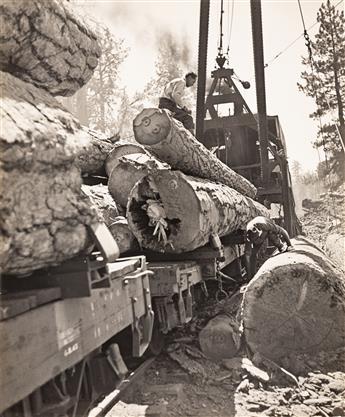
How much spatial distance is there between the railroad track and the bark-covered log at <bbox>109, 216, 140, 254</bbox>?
115 cm

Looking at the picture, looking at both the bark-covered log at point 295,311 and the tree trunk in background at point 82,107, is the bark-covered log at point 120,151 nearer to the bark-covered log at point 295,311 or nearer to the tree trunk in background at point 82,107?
the bark-covered log at point 295,311

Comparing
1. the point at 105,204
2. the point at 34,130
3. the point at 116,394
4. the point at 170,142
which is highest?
the point at 170,142

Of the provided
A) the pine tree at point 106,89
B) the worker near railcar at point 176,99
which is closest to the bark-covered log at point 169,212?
the worker near railcar at point 176,99

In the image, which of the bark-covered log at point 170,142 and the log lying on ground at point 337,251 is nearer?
the bark-covered log at point 170,142

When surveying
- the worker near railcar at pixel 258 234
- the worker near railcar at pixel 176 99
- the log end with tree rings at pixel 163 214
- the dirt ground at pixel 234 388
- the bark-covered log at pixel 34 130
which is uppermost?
the worker near railcar at pixel 176 99

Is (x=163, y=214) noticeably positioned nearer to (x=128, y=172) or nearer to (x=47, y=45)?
(x=128, y=172)

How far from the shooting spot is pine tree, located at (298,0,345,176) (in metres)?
25.6

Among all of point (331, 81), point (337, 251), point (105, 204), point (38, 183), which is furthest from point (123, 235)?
point (331, 81)

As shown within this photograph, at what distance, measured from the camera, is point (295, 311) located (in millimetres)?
4207

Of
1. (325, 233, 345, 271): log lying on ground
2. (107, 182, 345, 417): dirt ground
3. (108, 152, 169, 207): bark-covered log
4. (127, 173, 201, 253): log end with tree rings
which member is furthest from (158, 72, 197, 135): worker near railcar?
(325, 233, 345, 271): log lying on ground

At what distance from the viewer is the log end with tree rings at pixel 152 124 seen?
460cm

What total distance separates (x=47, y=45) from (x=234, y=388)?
324 centimetres

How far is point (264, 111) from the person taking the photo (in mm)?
8977

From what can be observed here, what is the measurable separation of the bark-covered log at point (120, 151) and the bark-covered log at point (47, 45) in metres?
2.46
